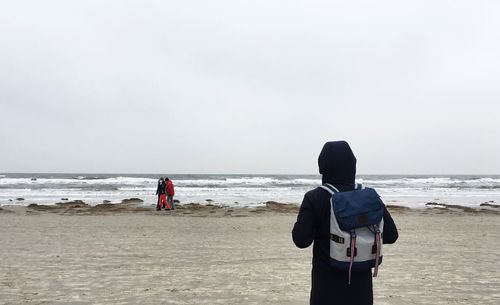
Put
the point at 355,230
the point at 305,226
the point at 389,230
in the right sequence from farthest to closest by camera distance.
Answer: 1. the point at 389,230
2. the point at 305,226
3. the point at 355,230

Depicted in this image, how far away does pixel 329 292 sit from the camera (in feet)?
8.11

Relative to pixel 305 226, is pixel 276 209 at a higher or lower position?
lower

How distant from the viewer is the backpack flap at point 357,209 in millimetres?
2334

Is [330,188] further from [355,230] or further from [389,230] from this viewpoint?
[389,230]

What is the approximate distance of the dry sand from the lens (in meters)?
5.13

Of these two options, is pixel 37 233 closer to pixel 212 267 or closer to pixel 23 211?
pixel 212 267

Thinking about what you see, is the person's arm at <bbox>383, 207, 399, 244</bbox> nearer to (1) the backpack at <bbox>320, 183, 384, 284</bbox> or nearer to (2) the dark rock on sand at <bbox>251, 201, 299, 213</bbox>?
(1) the backpack at <bbox>320, 183, 384, 284</bbox>

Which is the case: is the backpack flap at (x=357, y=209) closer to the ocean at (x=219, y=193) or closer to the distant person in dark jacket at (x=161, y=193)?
the distant person in dark jacket at (x=161, y=193)

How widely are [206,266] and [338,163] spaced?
4.93 m

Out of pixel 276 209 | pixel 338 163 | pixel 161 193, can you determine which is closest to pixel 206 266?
pixel 338 163

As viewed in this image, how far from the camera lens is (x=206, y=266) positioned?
22.6 ft

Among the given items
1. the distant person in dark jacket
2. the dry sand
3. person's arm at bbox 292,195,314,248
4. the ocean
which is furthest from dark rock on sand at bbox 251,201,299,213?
person's arm at bbox 292,195,314,248

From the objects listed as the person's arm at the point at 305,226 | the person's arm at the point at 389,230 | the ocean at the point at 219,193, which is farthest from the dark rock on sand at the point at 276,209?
the person's arm at the point at 305,226

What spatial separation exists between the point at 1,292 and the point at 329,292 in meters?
4.72
